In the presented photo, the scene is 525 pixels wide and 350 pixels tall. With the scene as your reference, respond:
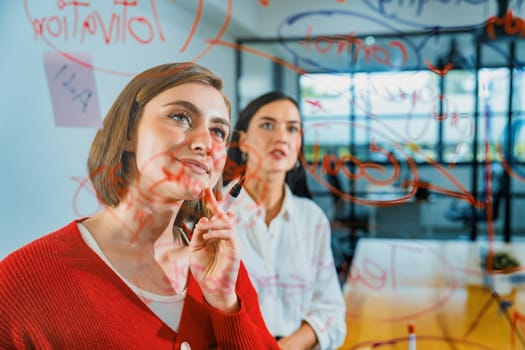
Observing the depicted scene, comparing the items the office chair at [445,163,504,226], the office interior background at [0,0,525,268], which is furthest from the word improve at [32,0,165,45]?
the office chair at [445,163,504,226]

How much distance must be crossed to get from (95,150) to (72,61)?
6.4 inches

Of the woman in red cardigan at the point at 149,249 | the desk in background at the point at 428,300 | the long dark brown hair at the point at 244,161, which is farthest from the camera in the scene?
the desk in background at the point at 428,300

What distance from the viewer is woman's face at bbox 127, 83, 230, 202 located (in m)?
0.80

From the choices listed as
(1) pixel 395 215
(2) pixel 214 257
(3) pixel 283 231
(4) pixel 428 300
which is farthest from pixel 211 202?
(4) pixel 428 300

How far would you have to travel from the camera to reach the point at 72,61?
86cm

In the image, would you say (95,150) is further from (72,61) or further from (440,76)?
(440,76)

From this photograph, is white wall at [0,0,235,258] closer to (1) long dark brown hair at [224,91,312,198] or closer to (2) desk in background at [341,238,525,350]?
(1) long dark brown hair at [224,91,312,198]

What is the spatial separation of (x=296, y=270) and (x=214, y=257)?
215 millimetres

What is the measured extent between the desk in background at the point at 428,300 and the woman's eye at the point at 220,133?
381 mm

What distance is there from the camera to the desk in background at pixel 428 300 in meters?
1.03

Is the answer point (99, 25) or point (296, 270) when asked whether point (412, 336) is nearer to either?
point (296, 270)

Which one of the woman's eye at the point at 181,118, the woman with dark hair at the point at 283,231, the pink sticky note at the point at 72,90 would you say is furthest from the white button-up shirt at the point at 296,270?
the pink sticky note at the point at 72,90

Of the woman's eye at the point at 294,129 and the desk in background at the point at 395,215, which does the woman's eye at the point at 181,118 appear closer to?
the woman's eye at the point at 294,129

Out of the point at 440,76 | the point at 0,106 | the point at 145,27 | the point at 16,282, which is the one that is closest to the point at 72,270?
A: the point at 16,282
